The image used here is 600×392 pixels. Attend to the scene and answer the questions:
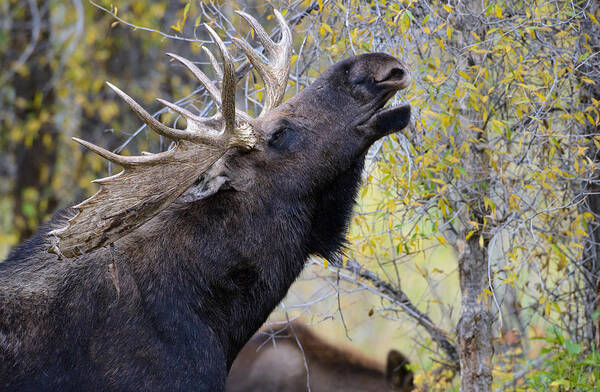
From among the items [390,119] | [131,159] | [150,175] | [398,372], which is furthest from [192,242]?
[398,372]

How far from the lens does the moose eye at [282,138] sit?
4164 millimetres

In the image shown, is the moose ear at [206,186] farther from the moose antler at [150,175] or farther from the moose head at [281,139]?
the moose antler at [150,175]

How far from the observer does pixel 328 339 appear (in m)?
7.12

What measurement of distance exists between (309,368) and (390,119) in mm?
3342

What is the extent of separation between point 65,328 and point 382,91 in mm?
1963

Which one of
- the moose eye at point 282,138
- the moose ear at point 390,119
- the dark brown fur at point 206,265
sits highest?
the moose ear at point 390,119

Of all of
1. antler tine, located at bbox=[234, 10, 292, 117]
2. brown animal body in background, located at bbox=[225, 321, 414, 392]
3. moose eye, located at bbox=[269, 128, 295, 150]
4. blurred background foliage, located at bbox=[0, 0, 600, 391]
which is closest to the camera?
moose eye, located at bbox=[269, 128, 295, 150]

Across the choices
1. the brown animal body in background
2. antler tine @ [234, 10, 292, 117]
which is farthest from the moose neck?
the brown animal body in background

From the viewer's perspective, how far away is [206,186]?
3986 millimetres

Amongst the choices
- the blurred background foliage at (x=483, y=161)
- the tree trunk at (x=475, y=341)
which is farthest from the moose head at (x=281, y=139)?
the tree trunk at (x=475, y=341)

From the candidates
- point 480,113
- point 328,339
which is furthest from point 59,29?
point 480,113

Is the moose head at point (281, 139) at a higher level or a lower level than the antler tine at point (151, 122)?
higher

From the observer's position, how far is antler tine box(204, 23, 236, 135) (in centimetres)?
375

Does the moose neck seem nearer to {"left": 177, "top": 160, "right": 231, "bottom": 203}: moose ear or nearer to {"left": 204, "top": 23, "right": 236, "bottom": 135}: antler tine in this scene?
{"left": 177, "top": 160, "right": 231, "bottom": 203}: moose ear
